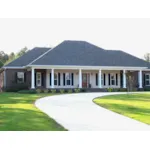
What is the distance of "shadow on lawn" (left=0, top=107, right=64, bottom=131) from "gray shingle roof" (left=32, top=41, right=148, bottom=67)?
20.6 metres

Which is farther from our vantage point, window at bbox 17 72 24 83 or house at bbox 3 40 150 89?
window at bbox 17 72 24 83

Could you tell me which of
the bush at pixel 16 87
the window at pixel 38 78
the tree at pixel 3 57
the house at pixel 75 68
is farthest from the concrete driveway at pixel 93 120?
the tree at pixel 3 57

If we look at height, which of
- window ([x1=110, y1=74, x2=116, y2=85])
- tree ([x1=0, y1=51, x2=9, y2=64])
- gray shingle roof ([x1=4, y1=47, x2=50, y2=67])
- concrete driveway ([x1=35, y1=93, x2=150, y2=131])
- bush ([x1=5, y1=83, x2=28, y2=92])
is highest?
tree ([x1=0, y1=51, x2=9, y2=64])

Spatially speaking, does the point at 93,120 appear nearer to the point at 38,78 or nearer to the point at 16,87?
the point at 16,87

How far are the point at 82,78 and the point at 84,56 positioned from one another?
258 cm

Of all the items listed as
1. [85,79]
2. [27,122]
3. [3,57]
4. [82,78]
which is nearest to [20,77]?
[82,78]

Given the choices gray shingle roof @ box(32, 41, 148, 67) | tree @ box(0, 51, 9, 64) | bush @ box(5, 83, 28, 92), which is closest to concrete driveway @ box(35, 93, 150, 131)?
gray shingle roof @ box(32, 41, 148, 67)

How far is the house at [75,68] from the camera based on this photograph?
1378 inches

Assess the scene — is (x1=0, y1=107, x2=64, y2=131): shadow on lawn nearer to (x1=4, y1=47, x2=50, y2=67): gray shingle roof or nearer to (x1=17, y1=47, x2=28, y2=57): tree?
(x1=4, y1=47, x2=50, y2=67): gray shingle roof

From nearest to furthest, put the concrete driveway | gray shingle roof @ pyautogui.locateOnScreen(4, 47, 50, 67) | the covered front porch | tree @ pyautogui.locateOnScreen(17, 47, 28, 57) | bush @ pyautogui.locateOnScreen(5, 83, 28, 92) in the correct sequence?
the concrete driveway
bush @ pyautogui.locateOnScreen(5, 83, 28, 92)
the covered front porch
gray shingle roof @ pyautogui.locateOnScreen(4, 47, 50, 67)
tree @ pyautogui.locateOnScreen(17, 47, 28, 57)

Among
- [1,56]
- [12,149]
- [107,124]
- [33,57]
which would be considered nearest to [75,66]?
[33,57]

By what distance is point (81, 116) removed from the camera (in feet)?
45.2

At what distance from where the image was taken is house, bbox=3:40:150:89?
115 feet

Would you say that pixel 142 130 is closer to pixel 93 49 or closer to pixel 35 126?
pixel 35 126
